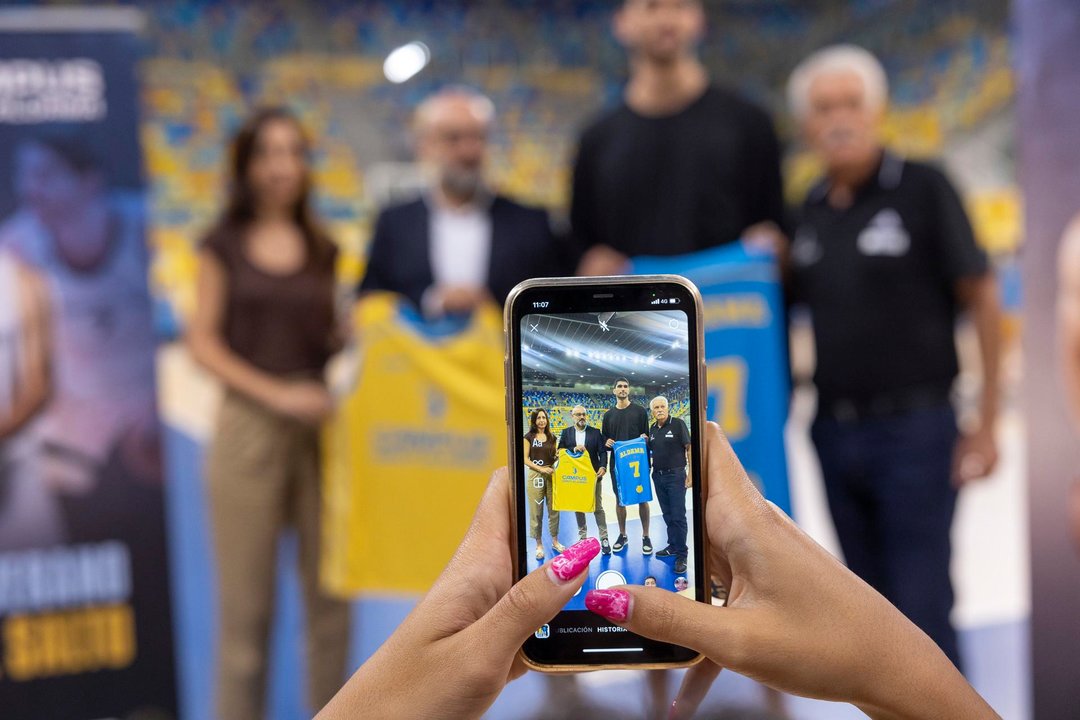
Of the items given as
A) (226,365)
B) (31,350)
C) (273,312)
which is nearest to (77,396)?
(31,350)

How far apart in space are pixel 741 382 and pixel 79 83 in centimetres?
155

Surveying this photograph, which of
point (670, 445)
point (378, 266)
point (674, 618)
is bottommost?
point (674, 618)

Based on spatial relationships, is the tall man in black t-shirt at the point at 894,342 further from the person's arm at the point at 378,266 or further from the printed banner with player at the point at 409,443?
the person's arm at the point at 378,266

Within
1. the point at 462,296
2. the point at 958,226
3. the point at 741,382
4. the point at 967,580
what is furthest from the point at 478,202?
the point at 967,580

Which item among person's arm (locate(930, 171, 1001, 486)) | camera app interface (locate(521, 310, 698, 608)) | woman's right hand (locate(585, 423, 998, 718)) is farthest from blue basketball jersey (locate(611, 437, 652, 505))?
person's arm (locate(930, 171, 1001, 486))

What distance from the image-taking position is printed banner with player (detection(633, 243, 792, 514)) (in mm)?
1828

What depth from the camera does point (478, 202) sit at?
86.4 inches

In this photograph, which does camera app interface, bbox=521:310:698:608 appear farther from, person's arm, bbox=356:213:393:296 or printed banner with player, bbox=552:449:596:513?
person's arm, bbox=356:213:393:296

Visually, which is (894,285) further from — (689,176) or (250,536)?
(250,536)

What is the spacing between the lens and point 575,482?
28.6 inches

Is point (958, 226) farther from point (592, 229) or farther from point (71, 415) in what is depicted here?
point (71, 415)

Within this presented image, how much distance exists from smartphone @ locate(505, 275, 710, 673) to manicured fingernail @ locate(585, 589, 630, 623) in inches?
3.6

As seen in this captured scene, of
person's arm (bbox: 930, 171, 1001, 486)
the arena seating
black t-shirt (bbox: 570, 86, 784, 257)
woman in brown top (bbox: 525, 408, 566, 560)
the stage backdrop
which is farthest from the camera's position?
the arena seating

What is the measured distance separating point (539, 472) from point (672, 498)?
11 cm
